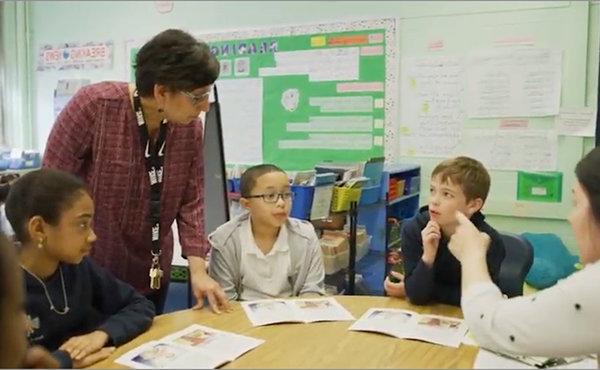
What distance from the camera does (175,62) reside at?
5.15 feet

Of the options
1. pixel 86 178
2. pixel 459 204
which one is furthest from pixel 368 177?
pixel 86 178

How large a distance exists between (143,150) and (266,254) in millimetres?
577

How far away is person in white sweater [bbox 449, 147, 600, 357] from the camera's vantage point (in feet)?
3.63

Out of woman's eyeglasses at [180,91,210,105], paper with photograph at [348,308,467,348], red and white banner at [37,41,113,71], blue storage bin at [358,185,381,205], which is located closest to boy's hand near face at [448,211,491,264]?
paper with photograph at [348,308,467,348]

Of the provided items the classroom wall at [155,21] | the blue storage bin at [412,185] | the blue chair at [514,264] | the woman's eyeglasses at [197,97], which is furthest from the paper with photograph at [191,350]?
the classroom wall at [155,21]

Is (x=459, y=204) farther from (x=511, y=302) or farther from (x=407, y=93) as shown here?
(x=407, y=93)

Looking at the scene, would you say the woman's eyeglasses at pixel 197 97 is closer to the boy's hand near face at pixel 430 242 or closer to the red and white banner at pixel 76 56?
the boy's hand near face at pixel 430 242

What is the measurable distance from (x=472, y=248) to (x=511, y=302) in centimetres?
18

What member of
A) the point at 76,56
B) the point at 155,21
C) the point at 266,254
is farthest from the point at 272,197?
the point at 76,56

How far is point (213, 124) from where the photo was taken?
2.88 meters

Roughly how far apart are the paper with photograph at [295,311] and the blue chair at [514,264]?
73 centimetres

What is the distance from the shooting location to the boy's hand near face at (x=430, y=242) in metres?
1.74

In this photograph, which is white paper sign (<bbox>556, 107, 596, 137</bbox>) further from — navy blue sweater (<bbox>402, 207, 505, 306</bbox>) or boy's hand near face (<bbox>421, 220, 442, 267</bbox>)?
boy's hand near face (<bbox>421, 220, 442, 267</bbox>)

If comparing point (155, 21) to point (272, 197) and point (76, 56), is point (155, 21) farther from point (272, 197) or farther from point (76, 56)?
point (272, 197)
